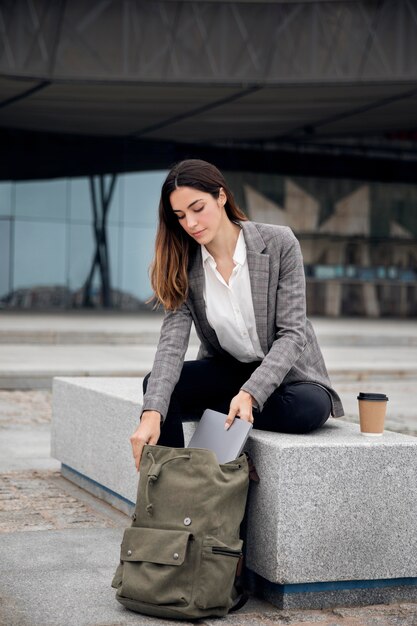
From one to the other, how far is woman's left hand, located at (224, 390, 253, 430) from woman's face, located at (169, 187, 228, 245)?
2.25ft

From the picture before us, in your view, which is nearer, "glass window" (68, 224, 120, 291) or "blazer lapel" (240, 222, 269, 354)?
"blazer lapel" (240, 222, 269, 354)

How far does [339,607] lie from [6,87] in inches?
718

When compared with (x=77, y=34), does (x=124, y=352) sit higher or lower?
lower

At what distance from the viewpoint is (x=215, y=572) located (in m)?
3.30

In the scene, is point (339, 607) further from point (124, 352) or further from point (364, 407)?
point (124, 352)

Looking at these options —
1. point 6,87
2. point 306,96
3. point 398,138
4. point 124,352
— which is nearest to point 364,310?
point 398,138

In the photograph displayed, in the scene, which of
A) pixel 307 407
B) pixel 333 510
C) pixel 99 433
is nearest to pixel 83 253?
pixel 99 433

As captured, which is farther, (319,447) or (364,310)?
(364,310)

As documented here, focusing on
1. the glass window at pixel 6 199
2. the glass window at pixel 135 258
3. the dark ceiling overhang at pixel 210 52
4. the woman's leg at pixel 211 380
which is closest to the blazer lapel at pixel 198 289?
the woman's leg at pixel 211 380

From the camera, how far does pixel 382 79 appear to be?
753 inches

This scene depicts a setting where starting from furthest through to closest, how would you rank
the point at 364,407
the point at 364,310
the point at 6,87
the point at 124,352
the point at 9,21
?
the point at 364,310 → the point at 6,87 → the point at 9,21 → the point at 124,352 → the point at 364,407

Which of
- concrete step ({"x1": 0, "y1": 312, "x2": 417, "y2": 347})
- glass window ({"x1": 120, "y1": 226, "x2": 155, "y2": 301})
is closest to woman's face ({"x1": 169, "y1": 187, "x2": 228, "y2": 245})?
concrete step ({"x1": 0, "y1": 312, "x2": 417, "y2": 347})

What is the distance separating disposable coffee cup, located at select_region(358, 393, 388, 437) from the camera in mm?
3799

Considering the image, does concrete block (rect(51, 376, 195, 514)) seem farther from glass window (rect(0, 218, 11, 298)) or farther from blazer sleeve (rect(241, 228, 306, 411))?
glass window (rect(0, 218, 11, 298))
